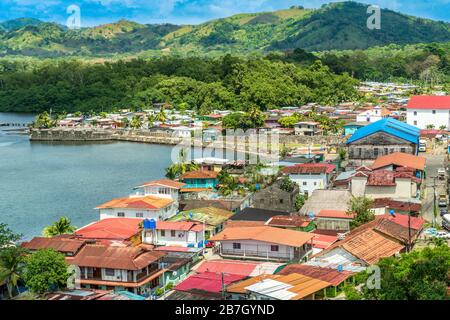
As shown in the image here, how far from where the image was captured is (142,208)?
1041 cm

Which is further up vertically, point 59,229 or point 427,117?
point 427,117

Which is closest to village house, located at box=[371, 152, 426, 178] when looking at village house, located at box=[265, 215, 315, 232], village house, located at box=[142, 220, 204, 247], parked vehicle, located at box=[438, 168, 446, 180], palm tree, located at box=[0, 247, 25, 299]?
parked vehicle, located at box=[438, 168, 446, 180]

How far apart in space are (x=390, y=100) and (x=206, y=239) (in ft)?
67.5

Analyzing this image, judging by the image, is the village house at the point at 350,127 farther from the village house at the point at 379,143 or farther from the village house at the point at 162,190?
the village house at the point at 162,190

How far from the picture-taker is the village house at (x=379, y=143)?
14086 millimetres

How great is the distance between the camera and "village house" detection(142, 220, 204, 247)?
9.22 metres

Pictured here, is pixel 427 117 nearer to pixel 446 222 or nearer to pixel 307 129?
pixel 307 129

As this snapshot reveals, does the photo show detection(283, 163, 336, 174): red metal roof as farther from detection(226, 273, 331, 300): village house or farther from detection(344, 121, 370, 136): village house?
detection(344, 121, 370, 136): village house

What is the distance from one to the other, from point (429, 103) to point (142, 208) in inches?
497

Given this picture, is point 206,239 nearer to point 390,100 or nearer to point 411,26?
point 390,100

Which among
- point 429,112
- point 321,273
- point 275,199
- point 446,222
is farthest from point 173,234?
point 429,112

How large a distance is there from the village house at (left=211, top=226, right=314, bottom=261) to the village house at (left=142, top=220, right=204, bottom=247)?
0.68 m
